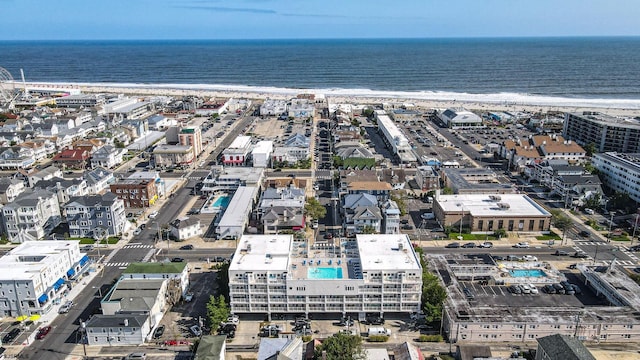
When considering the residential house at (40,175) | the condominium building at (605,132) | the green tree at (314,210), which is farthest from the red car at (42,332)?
the condominium building at (605,132)

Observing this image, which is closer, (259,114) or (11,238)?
(11,238)

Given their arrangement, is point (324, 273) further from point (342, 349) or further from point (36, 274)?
point (36, 274)

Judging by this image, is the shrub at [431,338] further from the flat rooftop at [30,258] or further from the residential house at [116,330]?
the flat rooftop at [30,258]

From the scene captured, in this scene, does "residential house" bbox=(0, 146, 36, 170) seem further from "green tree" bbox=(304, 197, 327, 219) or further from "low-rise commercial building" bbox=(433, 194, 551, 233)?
"low-rise commercial building" bbox=(433, 194, 551, 233)

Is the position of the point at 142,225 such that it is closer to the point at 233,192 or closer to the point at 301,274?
the point at 233,192

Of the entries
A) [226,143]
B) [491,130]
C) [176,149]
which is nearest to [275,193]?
[176,149]

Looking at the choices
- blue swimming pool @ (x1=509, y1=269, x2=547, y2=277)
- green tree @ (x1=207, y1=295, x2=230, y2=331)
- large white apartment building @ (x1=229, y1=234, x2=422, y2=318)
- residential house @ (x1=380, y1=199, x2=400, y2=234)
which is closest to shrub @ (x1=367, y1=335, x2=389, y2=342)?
large white apartment building @ (x1=229, y1=234, x2=422, y2=318)
